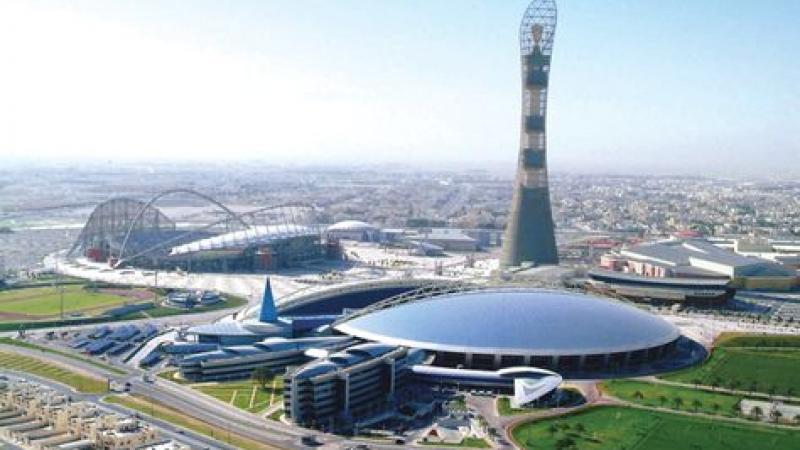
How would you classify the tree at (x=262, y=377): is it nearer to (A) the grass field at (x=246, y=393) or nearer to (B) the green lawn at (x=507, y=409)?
(A) the grass field at (x=246, y=393)

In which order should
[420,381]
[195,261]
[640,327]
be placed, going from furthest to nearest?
[195,261], [640,327], [420,381]

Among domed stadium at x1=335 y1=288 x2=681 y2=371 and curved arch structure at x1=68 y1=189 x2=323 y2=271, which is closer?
domed stadium at x1=335 y1=288 x2=681 y2=371

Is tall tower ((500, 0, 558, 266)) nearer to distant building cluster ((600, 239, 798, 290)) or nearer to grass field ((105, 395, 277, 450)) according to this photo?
distant building cluster ((600, 239, 798, 290))

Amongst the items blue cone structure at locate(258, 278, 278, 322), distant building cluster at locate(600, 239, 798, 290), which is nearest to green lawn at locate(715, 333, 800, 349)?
distant building cluster at locate(600, 239, 798, 290)

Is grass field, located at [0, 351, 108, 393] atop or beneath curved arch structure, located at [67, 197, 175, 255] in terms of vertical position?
beneath

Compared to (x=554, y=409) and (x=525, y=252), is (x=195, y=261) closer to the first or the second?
(x=525, y=252)

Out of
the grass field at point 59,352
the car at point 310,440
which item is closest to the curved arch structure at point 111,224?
the grass field at point 59,352

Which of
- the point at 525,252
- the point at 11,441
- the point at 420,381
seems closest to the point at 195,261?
the point at 525,252
